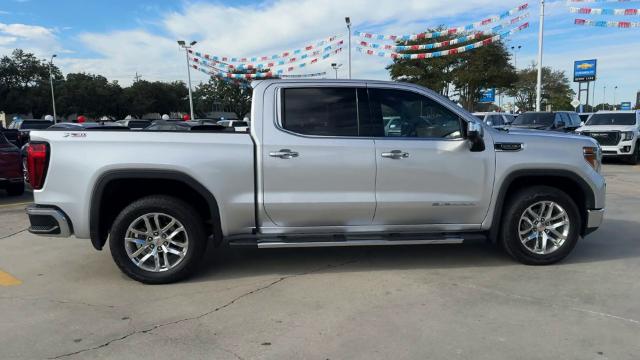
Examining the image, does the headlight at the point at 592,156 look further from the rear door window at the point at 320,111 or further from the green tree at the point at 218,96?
the green tree at the point at 218,96

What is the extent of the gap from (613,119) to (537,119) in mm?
2405

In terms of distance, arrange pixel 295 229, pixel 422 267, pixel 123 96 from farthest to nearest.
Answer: pixel 123 96 < pixel 422 267 < pixel 295 229

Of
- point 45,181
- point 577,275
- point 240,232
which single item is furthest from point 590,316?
point 45,181

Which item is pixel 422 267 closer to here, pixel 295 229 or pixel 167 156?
pixel 295 229

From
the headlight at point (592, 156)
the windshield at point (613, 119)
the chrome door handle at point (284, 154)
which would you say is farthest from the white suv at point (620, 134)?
the chrome door handle at point (284, 154)

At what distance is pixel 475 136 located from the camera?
15.8 feet

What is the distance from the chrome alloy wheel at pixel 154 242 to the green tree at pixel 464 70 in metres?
33.9

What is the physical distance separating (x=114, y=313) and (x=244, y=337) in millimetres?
1228

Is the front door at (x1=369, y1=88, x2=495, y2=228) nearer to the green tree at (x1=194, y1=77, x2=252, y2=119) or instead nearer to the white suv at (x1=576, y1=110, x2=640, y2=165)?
the white suv at (x1=576, y1=110, x2=640, y2=165)

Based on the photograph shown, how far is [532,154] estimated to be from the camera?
4.99 meters

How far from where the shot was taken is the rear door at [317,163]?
4.68 meters

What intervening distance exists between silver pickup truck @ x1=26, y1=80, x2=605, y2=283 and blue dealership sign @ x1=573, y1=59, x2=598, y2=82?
195ft

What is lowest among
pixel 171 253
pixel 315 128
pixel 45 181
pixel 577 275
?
pixel 577 275

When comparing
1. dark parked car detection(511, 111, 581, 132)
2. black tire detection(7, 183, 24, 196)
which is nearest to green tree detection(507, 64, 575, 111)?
dark parked car detection(511, 111, 581, 132)
